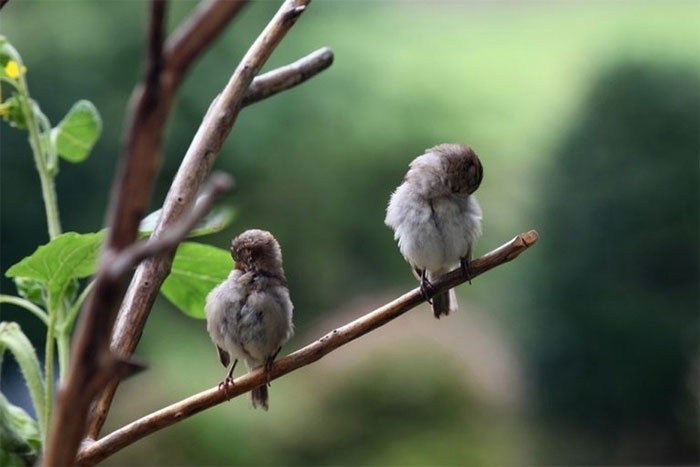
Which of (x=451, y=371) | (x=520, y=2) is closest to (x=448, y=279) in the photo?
(x=451, y=371)

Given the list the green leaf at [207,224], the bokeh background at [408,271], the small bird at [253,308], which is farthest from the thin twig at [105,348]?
the bokeh background at [408,271]

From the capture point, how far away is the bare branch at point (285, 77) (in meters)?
0.95

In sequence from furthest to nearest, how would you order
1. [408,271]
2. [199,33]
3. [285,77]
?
[408,271]
[285,77]
[199,33]

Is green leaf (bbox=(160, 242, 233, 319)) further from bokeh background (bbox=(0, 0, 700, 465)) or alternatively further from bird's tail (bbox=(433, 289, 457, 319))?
bokeh background (bbox=(0, 0, 700, 465))

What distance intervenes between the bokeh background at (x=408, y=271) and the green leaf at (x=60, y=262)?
206cm

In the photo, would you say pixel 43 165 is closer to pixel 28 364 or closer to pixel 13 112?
pixel 13 112

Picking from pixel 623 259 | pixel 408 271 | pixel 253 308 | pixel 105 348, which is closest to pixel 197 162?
pixel 253 308

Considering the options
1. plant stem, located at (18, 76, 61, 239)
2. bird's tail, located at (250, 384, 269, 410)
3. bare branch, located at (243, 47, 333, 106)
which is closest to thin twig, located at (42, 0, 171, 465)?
plant stem, located at (18, 76, 61, 239)

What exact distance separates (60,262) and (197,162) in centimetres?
13

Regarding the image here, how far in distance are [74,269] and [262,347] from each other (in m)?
0.36

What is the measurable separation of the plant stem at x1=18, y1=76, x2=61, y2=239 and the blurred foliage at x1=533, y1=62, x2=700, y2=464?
8.01 feet

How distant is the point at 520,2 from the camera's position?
5074 mm

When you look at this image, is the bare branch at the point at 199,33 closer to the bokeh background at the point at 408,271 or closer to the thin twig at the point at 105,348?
the thin twig at the point at 105,348

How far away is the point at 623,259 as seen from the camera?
3.17 meters
